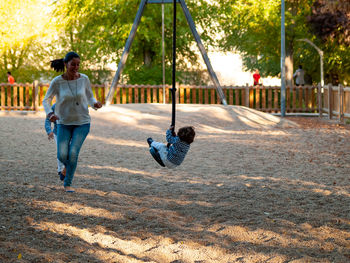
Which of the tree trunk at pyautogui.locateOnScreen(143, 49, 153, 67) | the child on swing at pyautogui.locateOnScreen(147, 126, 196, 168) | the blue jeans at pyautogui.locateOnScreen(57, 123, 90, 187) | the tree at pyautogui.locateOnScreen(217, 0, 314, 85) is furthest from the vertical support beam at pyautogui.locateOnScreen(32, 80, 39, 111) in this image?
the child on swing at pyautogui.locateOnScreen(147, 126, 196, 168)

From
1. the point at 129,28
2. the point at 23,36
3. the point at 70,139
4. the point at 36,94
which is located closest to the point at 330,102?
the point at 129,28

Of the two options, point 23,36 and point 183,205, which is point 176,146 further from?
point 23,36

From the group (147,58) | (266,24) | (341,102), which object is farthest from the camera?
(266,24)

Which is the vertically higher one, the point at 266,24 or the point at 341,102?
the point at 266,24

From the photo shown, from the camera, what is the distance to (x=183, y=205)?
670 cm

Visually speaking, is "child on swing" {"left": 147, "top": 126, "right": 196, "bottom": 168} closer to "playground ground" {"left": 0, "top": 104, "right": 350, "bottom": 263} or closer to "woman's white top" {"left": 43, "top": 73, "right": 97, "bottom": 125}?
"playground ground" {"left": 0, "top": 104, "right": 350, "bottom": 263}

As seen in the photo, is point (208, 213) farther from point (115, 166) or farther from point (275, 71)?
point (275, 71)

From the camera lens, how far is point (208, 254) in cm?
488

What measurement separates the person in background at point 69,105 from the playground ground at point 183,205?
61cm

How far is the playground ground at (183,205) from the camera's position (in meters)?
4.98

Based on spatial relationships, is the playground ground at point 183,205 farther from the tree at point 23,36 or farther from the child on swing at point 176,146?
the tree at point 23,36

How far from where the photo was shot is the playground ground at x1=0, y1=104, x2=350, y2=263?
16.3ft

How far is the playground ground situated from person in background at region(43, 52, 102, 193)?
615 millimetres

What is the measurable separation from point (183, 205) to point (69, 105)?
168 cm
